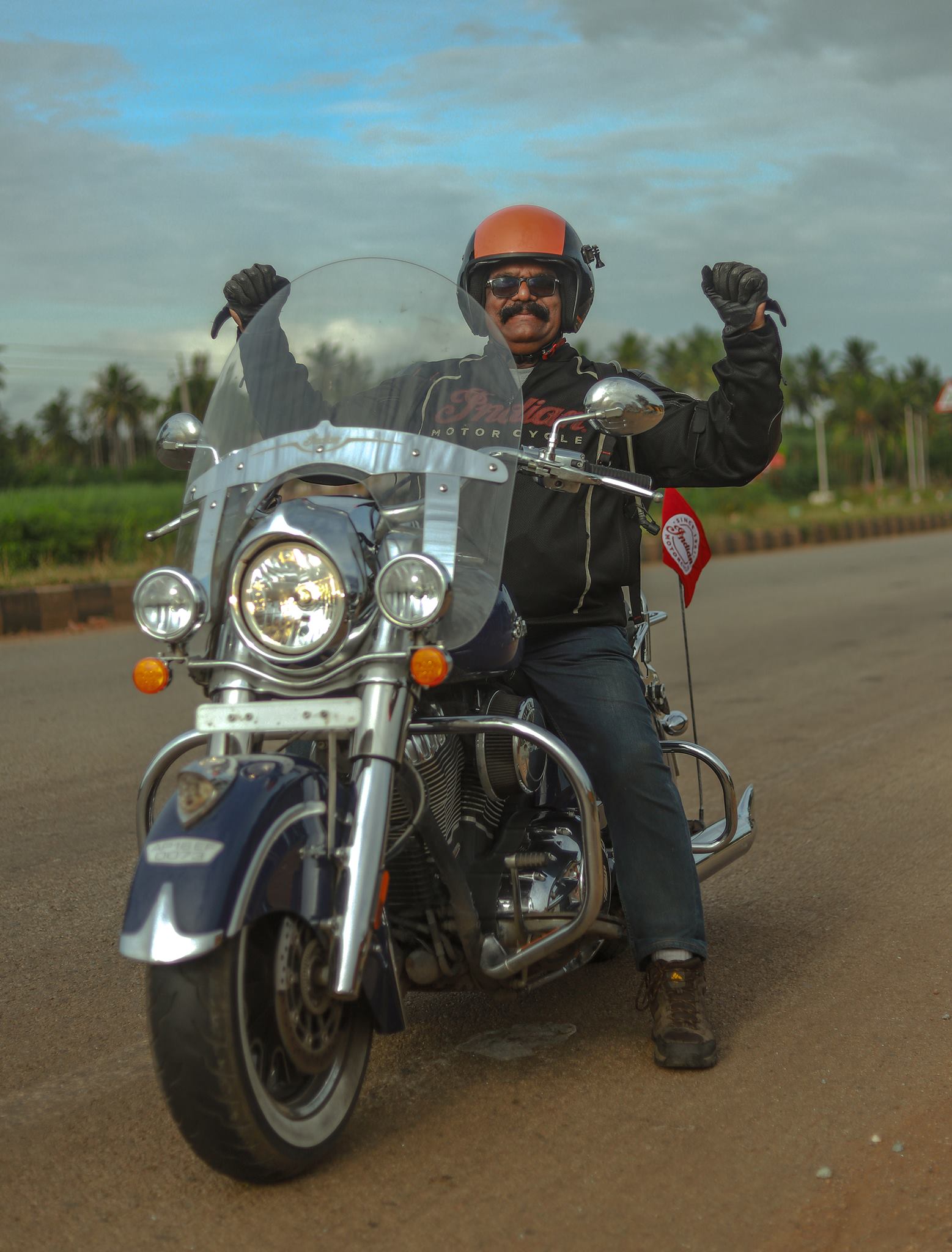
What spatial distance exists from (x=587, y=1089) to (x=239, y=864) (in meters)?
1.05

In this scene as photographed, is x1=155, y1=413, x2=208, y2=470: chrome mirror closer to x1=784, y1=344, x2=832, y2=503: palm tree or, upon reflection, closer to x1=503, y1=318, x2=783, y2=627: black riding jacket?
x1=503, y1=318, x2=783, y2=627: black riding jacket

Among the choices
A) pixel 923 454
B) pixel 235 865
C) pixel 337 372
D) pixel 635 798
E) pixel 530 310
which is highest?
pixel 923 454

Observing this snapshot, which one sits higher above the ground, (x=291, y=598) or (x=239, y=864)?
(x=291, y=598)

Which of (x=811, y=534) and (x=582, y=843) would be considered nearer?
(x=582, y=843)

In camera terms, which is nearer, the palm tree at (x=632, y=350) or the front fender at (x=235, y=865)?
the front fender at (x=235, y=865)

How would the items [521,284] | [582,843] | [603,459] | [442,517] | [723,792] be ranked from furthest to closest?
[723,792]
[521,284]
[603,459]
[582,843]
[442,517]

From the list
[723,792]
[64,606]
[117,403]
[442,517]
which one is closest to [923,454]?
[117,403]

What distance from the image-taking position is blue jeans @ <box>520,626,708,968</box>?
3178 mm

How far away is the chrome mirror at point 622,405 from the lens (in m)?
2.70

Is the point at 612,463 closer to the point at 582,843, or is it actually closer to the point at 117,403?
the point at 582,843

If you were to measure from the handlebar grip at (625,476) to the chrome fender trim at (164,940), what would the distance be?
3.75ft

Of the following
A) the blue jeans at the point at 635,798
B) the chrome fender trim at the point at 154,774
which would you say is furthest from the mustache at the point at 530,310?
the chrome fender trim at the point at 154,774

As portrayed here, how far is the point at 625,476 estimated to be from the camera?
113 inches

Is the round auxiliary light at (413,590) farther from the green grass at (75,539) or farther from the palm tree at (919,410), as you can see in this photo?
the palm tree at (919,410)
